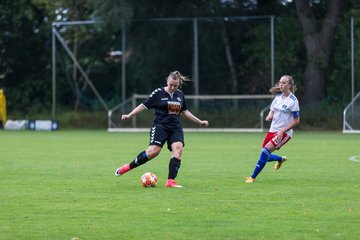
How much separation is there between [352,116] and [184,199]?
2423 centimetres

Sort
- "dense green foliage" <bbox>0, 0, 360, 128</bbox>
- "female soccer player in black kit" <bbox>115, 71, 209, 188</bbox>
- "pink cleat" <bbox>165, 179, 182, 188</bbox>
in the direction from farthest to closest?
"dense green foliage" <bbox>0, 0, 360, 128</bbox> < "female soccer player in black kit" <bbox>115, 71, 209, 188</bbox> < "pink cleat" <bbox>165, 179, 182, 188</bbox>

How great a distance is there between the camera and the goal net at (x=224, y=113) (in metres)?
38.8

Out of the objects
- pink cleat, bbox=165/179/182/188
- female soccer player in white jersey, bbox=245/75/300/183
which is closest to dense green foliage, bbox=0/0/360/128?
female soccer player in white jersey, bbox=245/75/300/183

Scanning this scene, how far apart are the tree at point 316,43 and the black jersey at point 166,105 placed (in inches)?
936

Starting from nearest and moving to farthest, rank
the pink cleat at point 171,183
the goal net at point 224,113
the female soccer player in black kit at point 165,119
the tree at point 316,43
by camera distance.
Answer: the pink cleat at point 171,183, the female soccer player in black kit at point 165,119, the goal net at point 224,113, the tree at point 316,43

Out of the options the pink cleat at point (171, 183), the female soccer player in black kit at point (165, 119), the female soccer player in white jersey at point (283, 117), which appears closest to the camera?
the pink cleat at point (171, 183)

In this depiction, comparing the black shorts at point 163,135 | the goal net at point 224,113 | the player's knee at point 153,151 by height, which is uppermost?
the black shorts at point 163,135

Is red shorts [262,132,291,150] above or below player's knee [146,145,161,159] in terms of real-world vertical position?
above

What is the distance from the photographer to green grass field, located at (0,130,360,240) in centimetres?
1046

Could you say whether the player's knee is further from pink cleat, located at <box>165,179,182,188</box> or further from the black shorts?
pink cleat, located at <box>165,179,182,188</box>

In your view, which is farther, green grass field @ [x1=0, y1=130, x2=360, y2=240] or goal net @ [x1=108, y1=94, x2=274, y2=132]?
goal net @ [x1=108, y1=94, x2=274, y2=132]

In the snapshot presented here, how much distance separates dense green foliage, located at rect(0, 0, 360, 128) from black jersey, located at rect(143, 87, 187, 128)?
22892 mm

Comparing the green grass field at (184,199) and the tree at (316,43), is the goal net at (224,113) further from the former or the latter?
the green grass field at (184,199)

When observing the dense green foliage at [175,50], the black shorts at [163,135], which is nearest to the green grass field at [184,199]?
the black shorts at [163,135]
